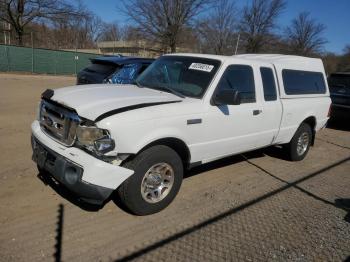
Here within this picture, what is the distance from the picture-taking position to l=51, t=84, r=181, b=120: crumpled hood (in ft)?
12.4

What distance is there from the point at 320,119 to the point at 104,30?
68342 millimetres

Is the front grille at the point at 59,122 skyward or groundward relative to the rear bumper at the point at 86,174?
A: skyward

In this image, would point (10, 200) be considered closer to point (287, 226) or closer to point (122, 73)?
point (287, 226)

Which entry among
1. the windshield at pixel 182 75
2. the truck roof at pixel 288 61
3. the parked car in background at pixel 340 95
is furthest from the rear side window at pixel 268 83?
the parked car in background at pixel 340 95

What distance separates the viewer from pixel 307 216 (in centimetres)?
462

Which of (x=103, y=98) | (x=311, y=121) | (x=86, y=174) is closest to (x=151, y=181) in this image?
(x=86, y=174)

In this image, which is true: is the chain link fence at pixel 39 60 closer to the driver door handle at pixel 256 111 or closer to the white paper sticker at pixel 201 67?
the white paper sticker at pixel 201 67

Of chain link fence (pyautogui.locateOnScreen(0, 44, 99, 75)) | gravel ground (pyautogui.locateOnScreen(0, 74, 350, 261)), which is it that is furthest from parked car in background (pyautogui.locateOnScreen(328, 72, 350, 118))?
chain link fence (pyautogui.locateOnScreen(0, 44, 99, 75))

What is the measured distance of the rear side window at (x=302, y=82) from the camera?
623 cm

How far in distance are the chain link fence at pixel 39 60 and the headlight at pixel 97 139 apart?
23.4 m

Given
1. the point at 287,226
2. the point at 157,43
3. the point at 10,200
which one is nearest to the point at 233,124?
the point at 287,226

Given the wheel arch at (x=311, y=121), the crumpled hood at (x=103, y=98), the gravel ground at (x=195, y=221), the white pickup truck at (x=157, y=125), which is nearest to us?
the gravel ground at (x=195, y=221)

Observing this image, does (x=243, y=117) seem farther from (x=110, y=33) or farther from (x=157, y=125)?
(x=110, y=33)

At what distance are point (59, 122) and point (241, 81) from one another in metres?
2.59
